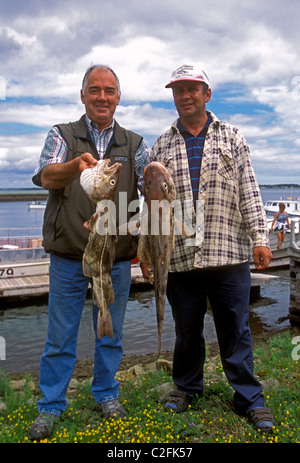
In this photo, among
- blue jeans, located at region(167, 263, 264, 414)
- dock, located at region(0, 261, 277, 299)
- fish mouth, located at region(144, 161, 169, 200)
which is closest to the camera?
fish mouth, located at region(144, 161, 169, 200)

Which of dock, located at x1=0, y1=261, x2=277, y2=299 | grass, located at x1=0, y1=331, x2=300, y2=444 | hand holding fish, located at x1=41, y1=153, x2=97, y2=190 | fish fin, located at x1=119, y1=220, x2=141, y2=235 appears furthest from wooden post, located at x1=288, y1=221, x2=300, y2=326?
hand holding fish, located at x1=41, y1=153, x2=97, y2=190

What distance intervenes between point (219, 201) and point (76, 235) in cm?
152

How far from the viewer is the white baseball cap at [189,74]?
4.05m

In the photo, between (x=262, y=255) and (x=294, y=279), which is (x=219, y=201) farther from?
(x=294, y=279)

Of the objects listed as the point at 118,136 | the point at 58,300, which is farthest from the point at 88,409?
the point at 118,136

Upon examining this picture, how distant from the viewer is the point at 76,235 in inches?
158

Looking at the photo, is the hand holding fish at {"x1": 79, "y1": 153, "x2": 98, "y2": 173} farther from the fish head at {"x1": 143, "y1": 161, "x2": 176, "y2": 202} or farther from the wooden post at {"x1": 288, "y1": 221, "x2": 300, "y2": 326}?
the wooden post at {"x1": 288, "y1": 221, "x2": 300, "y2": 326}

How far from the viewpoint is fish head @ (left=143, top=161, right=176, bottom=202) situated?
3.65m

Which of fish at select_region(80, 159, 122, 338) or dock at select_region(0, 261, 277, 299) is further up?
fish at select_region(80, 159, 122, 338)

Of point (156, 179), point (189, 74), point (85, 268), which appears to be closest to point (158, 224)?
point (156, 179)

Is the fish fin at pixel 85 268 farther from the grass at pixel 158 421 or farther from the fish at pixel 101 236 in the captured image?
the grass at pixel 158 421

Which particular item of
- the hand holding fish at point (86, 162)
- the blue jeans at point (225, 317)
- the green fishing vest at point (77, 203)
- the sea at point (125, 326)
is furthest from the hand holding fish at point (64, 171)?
the sea at point (125, 326)
